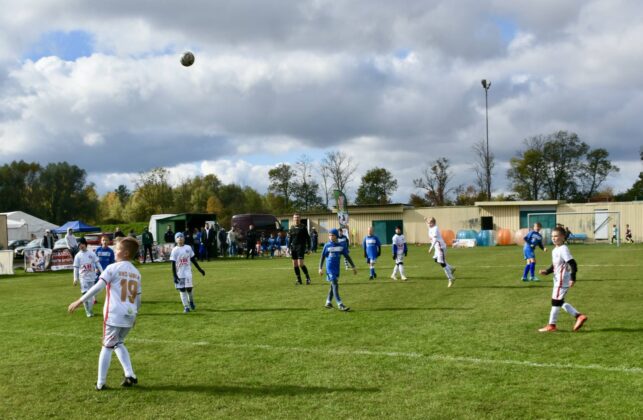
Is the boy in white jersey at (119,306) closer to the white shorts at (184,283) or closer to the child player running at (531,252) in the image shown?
the white shorts at (184,283)

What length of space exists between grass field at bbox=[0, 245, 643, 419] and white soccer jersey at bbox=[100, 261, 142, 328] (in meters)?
0.91

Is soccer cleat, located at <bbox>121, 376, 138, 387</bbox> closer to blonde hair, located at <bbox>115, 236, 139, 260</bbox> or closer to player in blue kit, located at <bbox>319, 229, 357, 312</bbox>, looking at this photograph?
blonde hair, located at <bbox>115, 236, 139, 260</bbox>

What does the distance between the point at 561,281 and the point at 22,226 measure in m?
50.5

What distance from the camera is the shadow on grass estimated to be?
23.1 ft

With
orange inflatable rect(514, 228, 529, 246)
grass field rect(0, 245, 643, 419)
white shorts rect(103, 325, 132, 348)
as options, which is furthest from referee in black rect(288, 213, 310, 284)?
orange inflatable rect(514, 228, 529, 246)

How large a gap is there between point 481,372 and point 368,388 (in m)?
1.64

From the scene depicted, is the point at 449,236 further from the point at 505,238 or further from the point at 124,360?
the point at 124,360

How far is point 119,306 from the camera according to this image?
746cm

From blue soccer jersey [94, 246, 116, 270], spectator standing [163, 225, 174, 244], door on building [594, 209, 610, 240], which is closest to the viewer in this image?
blue soccer jersey [94, 246, 116, 270]

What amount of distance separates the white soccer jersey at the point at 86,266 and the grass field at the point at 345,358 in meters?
1.07

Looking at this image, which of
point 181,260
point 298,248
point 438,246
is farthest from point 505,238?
point 181,260

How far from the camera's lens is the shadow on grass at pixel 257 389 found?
7.05 m

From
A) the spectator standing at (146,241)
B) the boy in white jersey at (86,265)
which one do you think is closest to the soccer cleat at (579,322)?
the boy in white jersey at (86,265)

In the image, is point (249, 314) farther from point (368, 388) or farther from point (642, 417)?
point (642, 417)
